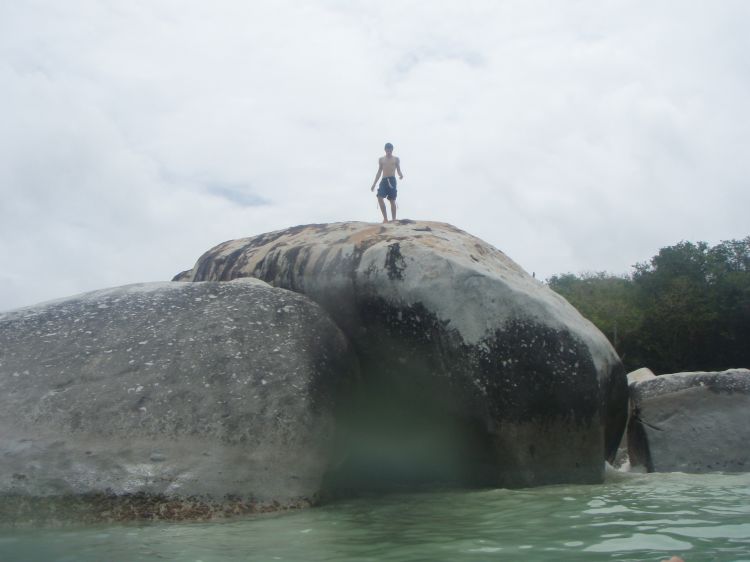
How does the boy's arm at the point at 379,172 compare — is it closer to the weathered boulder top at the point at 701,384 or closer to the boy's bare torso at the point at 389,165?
the boy's bare torso at the point at 389,165

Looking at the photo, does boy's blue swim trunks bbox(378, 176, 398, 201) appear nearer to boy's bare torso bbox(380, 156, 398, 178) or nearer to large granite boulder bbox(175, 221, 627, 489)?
boy's bare torso bbox(380, 156, 398, 178)

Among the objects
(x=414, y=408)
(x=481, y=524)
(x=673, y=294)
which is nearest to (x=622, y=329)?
(x=673, y=294)

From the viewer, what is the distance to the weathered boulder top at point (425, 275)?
6625 mm

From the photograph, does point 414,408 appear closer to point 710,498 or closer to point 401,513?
point 401,513

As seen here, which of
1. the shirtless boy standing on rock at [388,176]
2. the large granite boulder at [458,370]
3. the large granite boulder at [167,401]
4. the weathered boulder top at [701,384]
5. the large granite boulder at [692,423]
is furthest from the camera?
the shirtless boy standing on rock at [388,176]


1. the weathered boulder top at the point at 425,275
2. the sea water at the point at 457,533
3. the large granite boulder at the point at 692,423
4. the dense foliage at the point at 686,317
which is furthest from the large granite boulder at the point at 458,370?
the dense foliage at the point at 686,317

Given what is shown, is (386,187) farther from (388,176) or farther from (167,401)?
(167,401)

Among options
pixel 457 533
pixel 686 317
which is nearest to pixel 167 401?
pixel 457 533

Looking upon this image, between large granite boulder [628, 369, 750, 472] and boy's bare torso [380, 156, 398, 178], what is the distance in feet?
13.5

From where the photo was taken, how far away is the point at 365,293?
6.87 metres

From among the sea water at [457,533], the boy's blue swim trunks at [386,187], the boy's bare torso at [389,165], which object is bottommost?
the sea water at [457,533]

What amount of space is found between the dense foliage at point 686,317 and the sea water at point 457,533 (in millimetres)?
22776

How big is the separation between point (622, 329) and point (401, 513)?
962 inches

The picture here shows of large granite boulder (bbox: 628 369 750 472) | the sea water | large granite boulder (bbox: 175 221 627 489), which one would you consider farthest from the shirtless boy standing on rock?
the sea water
